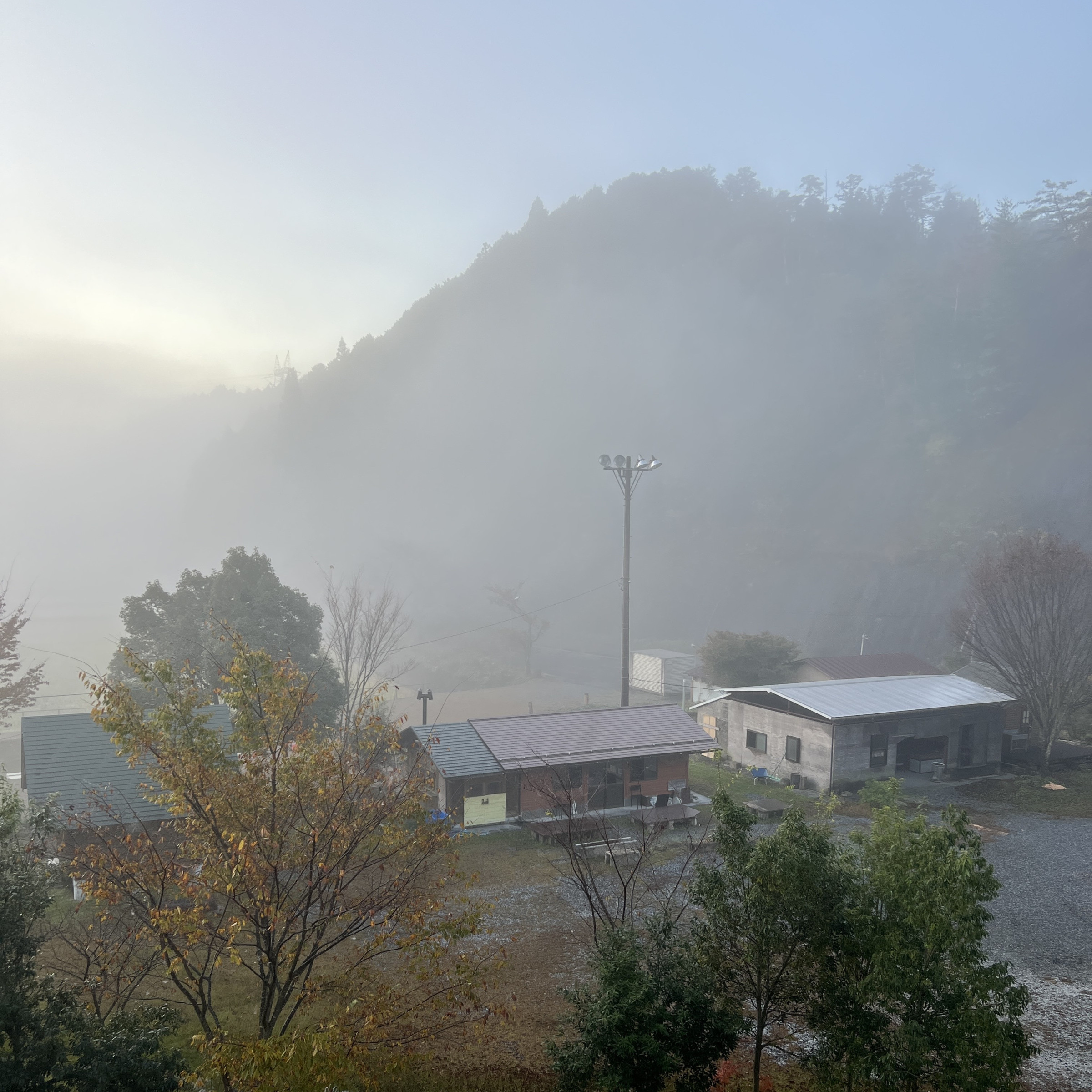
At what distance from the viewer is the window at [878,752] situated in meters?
27.4

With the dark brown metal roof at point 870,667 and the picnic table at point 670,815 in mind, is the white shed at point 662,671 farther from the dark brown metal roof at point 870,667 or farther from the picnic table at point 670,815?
the picnic table at point 670,815

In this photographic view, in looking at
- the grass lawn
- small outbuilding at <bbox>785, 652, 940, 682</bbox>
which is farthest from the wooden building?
small outbuilding at <bbox>785, 652, 940, 682</bbox>

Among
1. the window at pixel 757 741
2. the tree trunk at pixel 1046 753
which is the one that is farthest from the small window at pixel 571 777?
the tree trunk at pixel 1046 753

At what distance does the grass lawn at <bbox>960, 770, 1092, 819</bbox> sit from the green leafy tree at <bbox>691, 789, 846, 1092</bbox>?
825 inches

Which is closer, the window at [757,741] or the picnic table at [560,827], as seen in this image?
the picnic table at [560,827]

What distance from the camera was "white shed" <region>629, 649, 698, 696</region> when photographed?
155 feet

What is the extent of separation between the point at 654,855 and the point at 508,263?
477 ft

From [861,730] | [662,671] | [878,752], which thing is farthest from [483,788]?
[662,671]

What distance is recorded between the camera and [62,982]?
27.6 ft

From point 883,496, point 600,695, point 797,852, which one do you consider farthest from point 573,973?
point 883,496

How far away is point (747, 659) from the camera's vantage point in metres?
40.2

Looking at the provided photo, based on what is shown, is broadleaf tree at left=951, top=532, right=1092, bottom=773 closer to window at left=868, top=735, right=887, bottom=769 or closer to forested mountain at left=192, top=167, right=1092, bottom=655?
window at left=868, top=735, right=887, bottom=769

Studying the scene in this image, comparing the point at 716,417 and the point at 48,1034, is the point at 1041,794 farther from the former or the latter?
the point at 716,417

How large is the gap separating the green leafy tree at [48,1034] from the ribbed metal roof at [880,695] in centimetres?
2430
